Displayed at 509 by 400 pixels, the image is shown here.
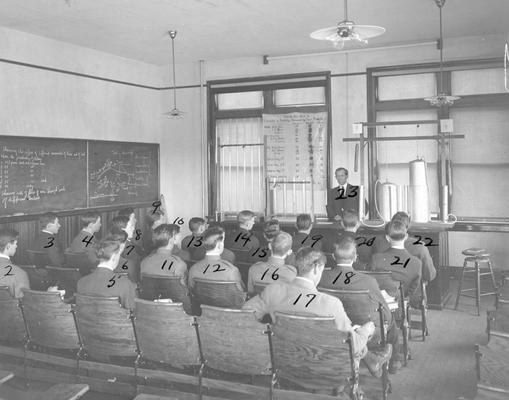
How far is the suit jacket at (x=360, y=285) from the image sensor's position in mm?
3410

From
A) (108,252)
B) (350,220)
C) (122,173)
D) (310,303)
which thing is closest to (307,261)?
(310,303)

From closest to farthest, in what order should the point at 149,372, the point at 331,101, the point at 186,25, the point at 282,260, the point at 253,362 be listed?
the point at 253,362, the point at 149,372, the point at 282,260, the point at 186,25, the point at 331,101

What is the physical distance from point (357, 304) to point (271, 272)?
0.77 metres

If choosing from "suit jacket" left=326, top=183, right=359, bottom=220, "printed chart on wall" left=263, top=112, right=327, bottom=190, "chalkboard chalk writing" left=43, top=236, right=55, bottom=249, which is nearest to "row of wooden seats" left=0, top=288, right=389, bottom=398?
"chalkboard chalk writing" left=43, top=236, right=55, bottom=249

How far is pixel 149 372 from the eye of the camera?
328 centimetres

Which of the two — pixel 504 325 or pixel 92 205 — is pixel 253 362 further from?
pixel 92 205

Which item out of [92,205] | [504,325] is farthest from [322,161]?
[504,325]

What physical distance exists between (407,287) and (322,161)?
12.5 ft

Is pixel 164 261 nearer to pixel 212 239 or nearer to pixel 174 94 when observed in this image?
pixel 212 239

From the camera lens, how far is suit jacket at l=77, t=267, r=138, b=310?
354 cm

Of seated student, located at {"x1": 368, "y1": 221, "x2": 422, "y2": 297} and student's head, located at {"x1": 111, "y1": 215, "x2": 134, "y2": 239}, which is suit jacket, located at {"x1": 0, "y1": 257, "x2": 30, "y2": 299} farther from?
seated student, located at {"x1": 368, "y1": 221, "x2": 422, "y2": 297}

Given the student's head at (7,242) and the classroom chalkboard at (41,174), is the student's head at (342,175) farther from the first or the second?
the student's head at (7,242)

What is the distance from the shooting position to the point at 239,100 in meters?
8.48

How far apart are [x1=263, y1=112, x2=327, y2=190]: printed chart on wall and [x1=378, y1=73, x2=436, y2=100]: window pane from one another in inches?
33.5
